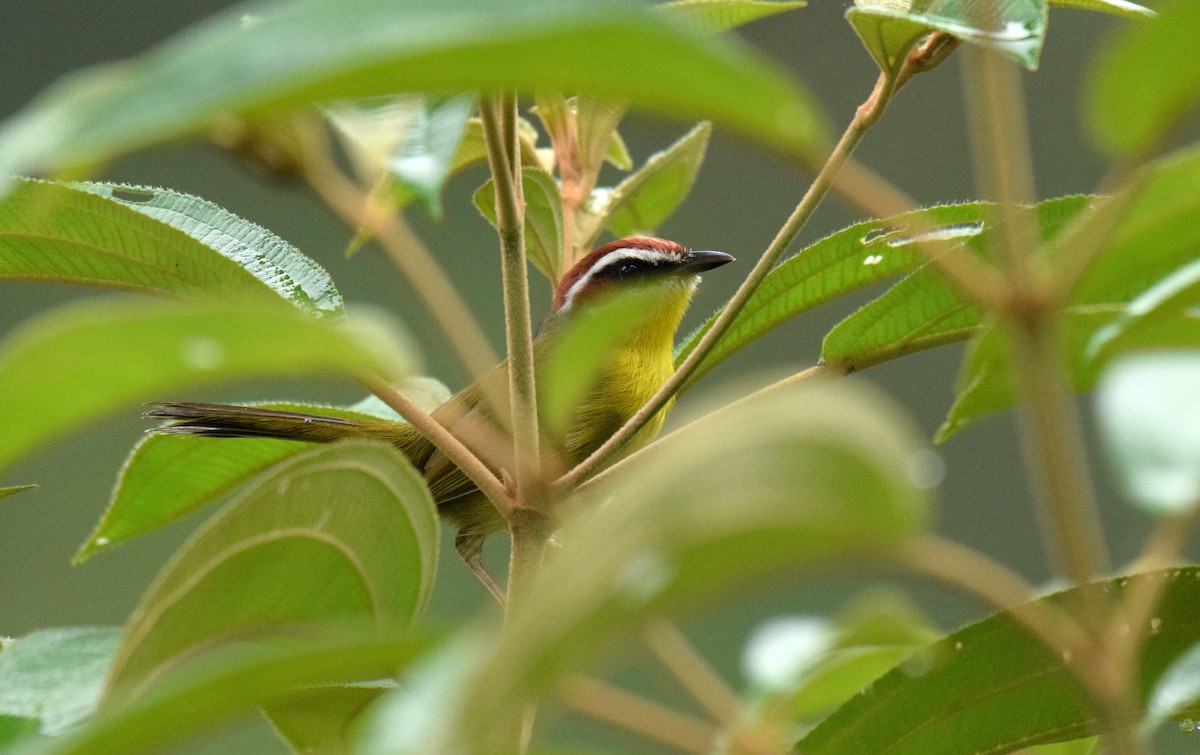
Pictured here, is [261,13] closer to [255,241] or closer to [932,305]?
[255,241]

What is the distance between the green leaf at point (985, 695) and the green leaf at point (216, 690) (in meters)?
0.47

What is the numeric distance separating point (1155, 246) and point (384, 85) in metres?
0.45

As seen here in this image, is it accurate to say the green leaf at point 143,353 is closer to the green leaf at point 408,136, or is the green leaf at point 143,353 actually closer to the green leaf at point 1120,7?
the green leaf at point 408,136

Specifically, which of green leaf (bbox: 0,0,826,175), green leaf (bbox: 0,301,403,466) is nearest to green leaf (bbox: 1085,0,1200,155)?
green leaf (bbox: 0,0,826,175)

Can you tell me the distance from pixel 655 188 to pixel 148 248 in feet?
2.53

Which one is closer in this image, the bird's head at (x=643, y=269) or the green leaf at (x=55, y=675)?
the green leaf at (x=55, y=675)

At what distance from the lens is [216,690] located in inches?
21.2

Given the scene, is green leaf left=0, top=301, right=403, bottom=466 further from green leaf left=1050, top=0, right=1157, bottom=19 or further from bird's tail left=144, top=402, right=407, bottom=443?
bird's tail left=144, top=402, right=407, bottom=443

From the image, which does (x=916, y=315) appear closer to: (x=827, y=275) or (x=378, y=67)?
(x=827, y=275)

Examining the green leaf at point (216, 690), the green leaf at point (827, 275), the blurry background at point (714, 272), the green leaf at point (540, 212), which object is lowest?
the green leaf at point (216, 690)

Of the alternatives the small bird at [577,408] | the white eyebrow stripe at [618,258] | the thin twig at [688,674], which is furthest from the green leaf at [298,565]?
the white eyebrow stripe at [618,258]

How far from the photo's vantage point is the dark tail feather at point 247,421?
2.22 m

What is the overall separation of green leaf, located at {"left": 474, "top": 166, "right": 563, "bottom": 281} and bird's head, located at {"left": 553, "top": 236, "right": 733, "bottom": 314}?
149cm

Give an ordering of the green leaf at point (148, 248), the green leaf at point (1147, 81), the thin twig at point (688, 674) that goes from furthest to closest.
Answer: the green leaf at point (148, 248) → the thin twig at point (688, 674) → the green leaf at point (1147, 81)
